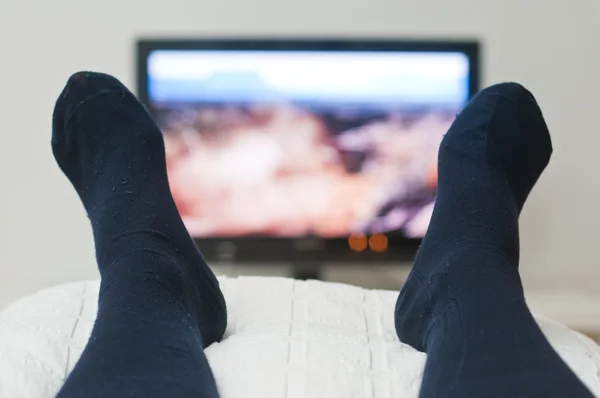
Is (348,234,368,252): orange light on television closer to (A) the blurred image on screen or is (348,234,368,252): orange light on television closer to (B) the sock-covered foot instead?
(A) the blurred image on screen

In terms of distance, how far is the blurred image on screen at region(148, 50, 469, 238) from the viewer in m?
1.69

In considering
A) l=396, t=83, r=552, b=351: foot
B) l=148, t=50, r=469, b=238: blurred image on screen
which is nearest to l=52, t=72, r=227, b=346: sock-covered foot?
l=396, t=83, r=552, b=351: foot

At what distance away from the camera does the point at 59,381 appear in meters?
0.77

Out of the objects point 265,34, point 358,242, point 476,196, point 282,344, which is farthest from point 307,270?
point 282,344

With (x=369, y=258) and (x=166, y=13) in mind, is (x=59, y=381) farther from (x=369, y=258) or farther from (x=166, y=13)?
(x=166, y=13)

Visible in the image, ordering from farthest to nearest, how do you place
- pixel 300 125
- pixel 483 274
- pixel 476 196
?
pixel 300 125 < pixel 476 196 < pixel 483 274

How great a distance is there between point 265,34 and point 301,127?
27cm

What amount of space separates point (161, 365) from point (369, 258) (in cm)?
111

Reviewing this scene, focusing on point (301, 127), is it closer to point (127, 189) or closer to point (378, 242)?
point (378, 242)

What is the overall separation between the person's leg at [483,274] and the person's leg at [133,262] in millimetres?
237

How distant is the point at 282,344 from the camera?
821mm

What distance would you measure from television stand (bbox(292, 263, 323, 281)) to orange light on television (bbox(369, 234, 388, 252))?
0.14 metres

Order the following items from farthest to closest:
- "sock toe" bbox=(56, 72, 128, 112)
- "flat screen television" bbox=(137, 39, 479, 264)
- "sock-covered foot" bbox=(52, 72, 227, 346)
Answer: "flat screen television" bbox=(137, 39, 479, 264) → "sock toe" bbox=(56, 72, 128, 112) → "sock-covered foot" bbox=(52, 72, 227, 346)

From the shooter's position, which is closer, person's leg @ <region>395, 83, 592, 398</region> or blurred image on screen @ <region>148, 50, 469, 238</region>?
person's leg @ <region>395, 83, 592, 398</region>
